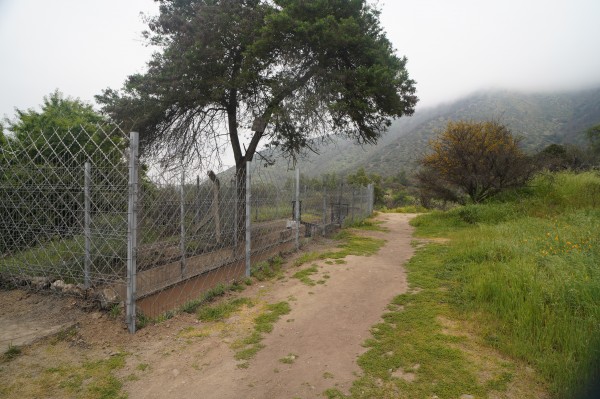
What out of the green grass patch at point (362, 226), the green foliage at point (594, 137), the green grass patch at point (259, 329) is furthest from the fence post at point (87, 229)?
the green foliage at point (594, 137)

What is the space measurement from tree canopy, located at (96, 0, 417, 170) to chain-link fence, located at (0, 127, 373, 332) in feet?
10.9

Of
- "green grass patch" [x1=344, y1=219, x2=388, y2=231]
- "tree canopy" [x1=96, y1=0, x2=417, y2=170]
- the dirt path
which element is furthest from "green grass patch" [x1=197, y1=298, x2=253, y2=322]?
"green grass patch" [x1=344, y1=219, x2=388, y2=231]

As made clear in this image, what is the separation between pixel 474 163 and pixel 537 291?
975 cm

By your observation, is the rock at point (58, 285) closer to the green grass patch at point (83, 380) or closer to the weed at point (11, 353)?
the weed at point (11, 353)

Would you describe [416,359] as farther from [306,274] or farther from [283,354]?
[306,274]

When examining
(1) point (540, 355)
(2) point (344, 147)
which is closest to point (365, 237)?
(1) point (540, 355)

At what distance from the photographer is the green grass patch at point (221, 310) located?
4.18 m

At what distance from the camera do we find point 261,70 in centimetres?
922

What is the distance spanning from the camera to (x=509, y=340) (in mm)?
3137

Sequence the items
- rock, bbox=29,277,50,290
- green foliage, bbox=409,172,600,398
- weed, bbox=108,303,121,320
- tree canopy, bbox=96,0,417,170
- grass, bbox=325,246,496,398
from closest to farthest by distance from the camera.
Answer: grass, bbox=325,246,496,398, green foliage, bbox=409,172,600,398, weed, bbox=108,303,121,320, rock, bbox=29,277,50,290, tree canopy, bbox=96,0,417,170

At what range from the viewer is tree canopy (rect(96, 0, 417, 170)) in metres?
8.47

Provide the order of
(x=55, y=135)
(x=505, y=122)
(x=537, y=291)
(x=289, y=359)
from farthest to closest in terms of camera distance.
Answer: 1. (x=505, y=122)
2. (x=55, y=135)
3. (x=537, y=291)
4. (x=289, y=359)

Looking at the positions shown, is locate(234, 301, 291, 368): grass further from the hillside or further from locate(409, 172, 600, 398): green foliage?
the hillside

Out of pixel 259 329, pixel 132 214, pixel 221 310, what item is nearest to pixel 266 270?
pixel 221 310
